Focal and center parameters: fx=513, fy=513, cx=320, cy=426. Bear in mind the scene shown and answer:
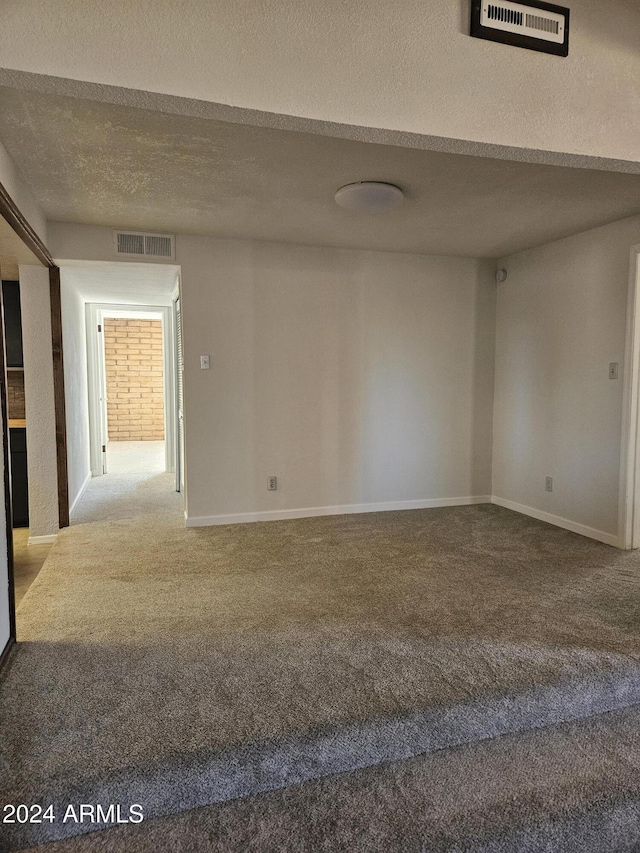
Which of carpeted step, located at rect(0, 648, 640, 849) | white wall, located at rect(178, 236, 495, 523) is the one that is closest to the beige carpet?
white wall, located at rect(178, 236, 495, 523)

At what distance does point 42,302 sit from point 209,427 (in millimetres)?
1510

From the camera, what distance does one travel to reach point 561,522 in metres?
4.11

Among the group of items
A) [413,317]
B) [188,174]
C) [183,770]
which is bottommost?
[183,770]

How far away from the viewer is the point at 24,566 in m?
3.31

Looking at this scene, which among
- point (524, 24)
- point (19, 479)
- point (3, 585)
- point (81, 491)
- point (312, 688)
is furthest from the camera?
point (81, 491)

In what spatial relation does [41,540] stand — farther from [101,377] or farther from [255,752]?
[101,377]

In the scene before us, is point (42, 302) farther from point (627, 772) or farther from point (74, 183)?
point (627, 772)

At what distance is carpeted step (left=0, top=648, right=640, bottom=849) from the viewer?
4.85ft

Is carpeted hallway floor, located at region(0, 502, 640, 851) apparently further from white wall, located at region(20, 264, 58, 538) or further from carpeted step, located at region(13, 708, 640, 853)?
white wall, located at region(20, 264, 58, 538)

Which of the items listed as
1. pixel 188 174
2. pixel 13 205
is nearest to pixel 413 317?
pixel 188 174

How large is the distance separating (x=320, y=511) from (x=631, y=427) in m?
2.43

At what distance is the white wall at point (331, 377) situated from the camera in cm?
408

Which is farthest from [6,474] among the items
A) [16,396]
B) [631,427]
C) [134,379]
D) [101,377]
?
[134,379]

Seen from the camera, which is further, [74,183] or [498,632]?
[74,183]
